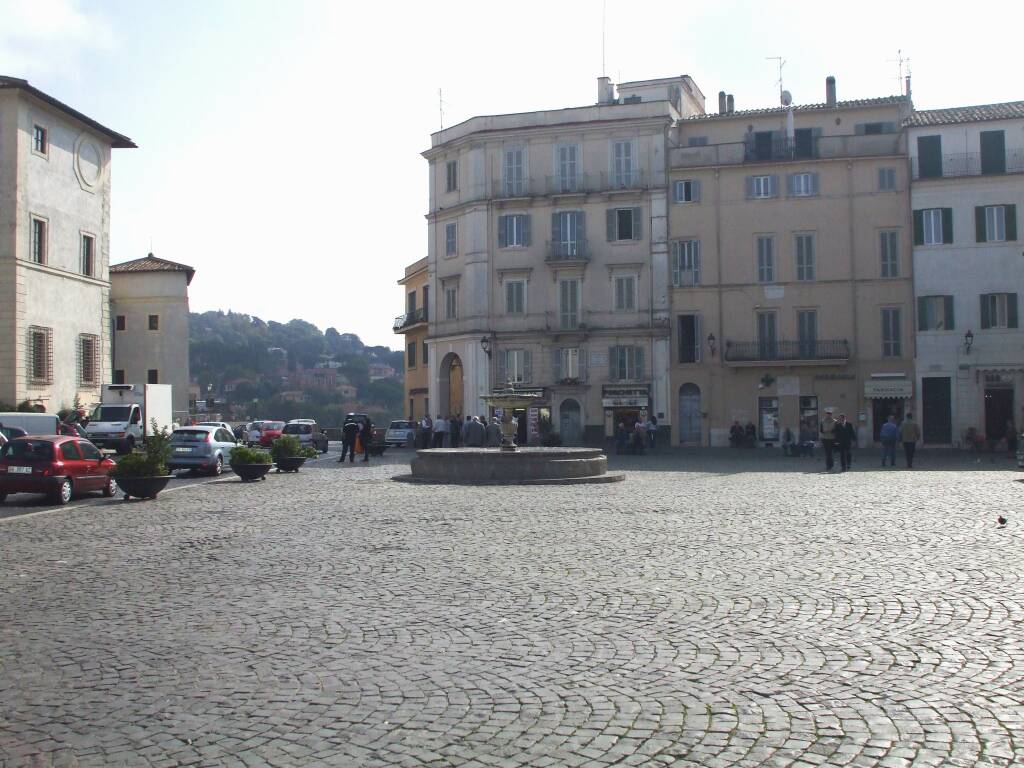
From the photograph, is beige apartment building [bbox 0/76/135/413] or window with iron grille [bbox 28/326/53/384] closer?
beige apartment building [bbox 0/76/135/413]

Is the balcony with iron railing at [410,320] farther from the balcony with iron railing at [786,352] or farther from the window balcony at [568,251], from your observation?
the balcony with iron railing at [786,352]

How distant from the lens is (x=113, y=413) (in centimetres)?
3881

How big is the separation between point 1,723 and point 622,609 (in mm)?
4649

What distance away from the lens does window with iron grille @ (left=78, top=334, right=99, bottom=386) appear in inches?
1930

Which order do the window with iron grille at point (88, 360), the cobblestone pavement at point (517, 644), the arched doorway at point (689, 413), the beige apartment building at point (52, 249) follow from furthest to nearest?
the arched doorway at point (689, 413) < the window with iron grille at point (88, 360) < the beige apartment building at point (52, 249) < the cobblestone pavement at point (517, 644)

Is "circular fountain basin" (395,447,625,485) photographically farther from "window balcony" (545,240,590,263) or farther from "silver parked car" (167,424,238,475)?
"window balcony" (545,240,590,263)

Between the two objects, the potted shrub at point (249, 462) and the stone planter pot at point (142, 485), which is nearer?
the stone planter pot at point (142, 485)

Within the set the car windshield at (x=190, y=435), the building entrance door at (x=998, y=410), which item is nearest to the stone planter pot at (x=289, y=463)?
the car windshield at (x=190, y=435)

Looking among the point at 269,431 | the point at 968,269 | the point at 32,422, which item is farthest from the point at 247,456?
the point at 968,269

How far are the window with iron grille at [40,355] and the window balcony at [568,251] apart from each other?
2222cm

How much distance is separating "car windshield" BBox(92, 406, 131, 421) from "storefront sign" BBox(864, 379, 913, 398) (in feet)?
99.5

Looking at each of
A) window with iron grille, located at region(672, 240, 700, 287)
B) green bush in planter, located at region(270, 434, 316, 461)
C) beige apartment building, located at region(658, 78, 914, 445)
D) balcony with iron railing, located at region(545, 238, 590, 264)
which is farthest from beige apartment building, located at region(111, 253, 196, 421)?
green bush in planter, located at region(270, 434, 316, 461)

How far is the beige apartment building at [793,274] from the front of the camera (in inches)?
1911

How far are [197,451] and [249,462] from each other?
3.85m
